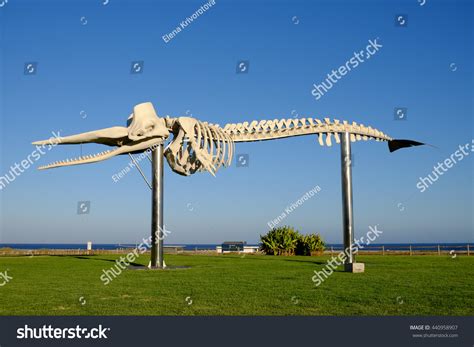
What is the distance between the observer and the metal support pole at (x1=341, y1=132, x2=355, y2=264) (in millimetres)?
15442

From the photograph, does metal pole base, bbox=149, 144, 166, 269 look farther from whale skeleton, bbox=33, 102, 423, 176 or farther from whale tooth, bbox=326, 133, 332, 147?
whale tooth, bbox=326, 133, 332, 147

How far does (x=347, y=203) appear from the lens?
1573cm

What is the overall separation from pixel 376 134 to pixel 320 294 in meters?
10.6

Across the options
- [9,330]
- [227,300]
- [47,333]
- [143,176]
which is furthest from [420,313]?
[143,176]

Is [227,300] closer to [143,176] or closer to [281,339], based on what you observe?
[281,339]

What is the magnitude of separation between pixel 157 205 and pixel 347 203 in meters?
6.51

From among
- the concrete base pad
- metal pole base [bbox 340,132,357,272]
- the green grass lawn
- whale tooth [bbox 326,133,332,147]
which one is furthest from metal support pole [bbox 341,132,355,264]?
the green grass lawn

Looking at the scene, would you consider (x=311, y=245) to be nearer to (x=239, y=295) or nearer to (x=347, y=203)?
(x=347, y=203)

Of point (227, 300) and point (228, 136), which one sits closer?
point (227, 300)

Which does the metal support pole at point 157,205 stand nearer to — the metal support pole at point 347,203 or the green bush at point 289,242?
the metal support pole at point 347,203

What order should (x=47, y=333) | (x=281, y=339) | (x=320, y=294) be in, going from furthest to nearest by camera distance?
(x=320, y=294), (x=47, y=333), (x=281, y=339)

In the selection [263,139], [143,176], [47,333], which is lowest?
[47,333]

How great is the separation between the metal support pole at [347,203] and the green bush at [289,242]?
12.3 m

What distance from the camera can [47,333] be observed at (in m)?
6.30
